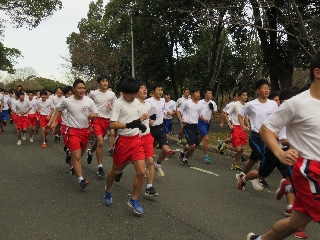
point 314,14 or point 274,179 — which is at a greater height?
point 314,14

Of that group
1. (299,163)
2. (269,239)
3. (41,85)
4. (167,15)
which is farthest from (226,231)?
(41,85)

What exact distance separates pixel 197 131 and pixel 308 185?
6452 mm

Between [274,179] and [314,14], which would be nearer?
[274,179]

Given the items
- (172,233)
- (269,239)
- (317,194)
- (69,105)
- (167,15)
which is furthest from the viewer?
(167,15)

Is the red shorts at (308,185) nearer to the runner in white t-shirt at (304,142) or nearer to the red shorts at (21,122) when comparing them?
the runner in white t-shirt at (304,142)

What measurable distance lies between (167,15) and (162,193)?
14838 millimetres

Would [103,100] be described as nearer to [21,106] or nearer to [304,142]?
[21,106]

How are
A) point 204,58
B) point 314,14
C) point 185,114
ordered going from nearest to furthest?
point 185,114, point 314,14, point 204,58

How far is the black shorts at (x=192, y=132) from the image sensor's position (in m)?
9.09

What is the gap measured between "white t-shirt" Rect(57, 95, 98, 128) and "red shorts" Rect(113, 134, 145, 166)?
163cm

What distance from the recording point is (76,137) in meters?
6.55

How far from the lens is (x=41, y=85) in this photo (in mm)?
95938

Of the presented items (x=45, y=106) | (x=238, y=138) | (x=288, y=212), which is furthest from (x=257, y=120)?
(x=45, y=106)

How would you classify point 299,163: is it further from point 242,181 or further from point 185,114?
point 185,114
